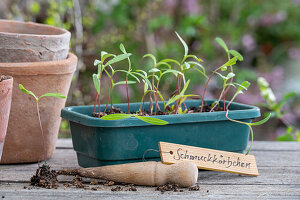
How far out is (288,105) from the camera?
3.42m

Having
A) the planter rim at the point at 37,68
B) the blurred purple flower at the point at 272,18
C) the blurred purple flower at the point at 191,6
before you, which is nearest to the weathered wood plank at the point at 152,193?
the planter rim at the point at 37,68

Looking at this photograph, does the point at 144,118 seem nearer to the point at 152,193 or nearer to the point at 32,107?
the point at 152,193

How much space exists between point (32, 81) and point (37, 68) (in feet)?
0.13

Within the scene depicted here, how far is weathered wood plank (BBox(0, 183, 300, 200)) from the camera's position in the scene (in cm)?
93

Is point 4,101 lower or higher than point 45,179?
higher

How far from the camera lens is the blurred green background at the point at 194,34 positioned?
8.68 feet

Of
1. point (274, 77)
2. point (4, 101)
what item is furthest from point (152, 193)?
point (274, 77)

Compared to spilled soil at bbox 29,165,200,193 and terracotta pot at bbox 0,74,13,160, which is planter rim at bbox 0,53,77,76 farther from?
spilled soil at bbox 29,165,200,193

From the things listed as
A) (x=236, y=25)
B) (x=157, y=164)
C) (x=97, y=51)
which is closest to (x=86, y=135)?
(x=157, y=164)

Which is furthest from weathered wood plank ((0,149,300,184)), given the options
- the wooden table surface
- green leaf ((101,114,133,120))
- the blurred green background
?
the blurred green background

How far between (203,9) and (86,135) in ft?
8.18

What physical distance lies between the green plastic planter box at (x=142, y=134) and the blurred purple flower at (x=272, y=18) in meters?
2.28

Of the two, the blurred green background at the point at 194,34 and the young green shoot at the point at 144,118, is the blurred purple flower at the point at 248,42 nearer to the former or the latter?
the blurred green background at the point at 194,34

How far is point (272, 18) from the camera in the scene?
3.31m
